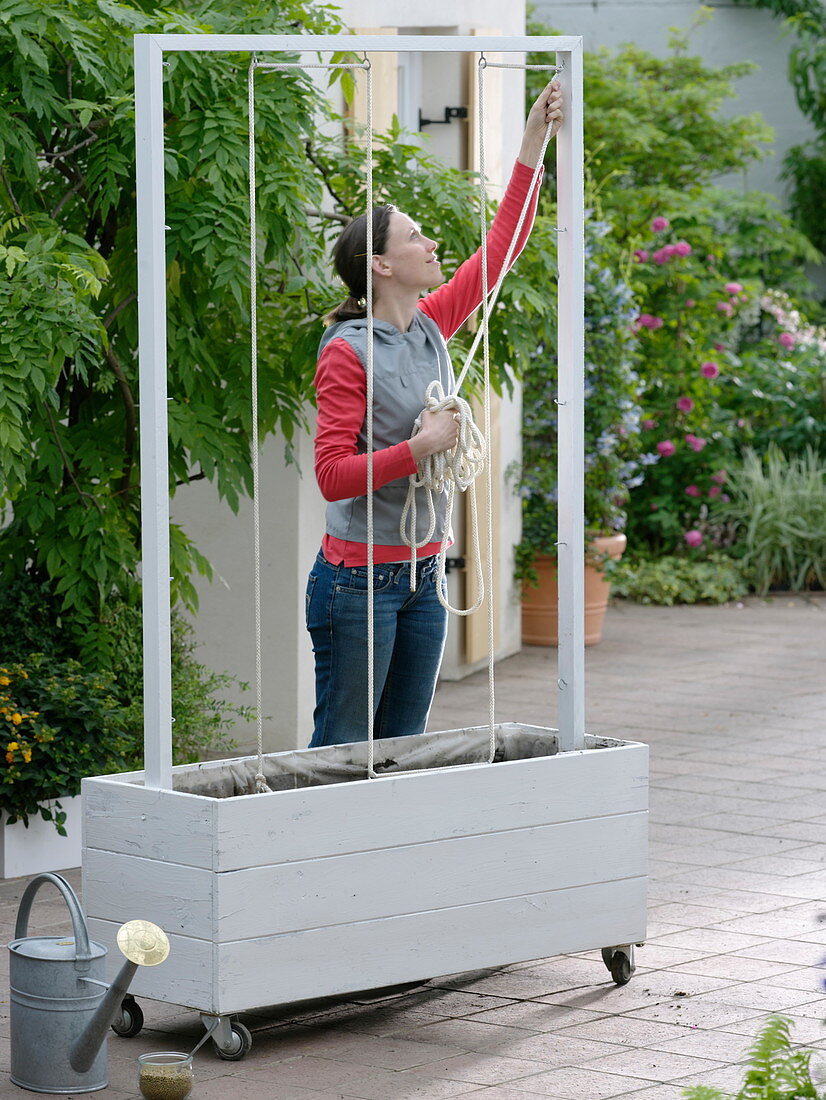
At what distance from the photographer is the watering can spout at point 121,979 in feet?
10.2

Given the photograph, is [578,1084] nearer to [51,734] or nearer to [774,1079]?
[774,1079]

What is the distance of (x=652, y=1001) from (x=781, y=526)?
7255 millimetres

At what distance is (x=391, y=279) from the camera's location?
13.1 feet

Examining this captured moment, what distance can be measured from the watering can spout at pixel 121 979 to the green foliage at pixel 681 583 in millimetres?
7404

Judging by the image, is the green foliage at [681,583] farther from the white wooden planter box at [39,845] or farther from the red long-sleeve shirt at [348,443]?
the red long-sleeve shirt at [348,443]

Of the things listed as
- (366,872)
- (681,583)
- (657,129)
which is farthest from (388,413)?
(657,129)

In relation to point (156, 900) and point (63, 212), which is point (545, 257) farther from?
point (156, 900)

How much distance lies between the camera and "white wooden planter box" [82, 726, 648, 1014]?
3.44 meters

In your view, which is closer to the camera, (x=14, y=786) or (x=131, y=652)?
(x=14, y=786)

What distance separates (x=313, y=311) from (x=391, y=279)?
171 centimetres

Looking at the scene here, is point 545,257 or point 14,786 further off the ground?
point 545,257

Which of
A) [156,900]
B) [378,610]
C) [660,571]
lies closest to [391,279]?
[378,610]

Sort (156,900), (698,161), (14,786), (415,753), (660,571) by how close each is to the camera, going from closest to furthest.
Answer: (156,900), (415,753), (14,786), (660,571), (698,161)

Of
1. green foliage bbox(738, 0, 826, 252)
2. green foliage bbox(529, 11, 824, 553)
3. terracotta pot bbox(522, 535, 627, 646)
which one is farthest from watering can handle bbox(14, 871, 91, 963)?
green foliage bbox(738, 0, 826, 252)
